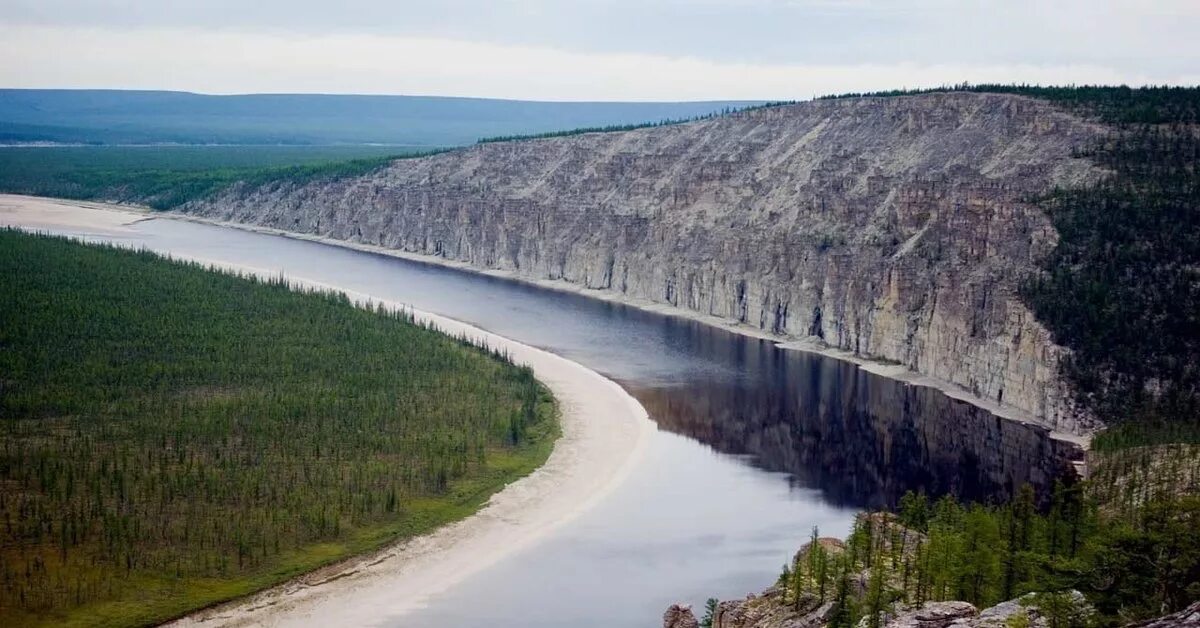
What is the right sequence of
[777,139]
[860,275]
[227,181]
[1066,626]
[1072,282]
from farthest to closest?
[227,181] → [777,139] → [860,275] → [1072,282] → [1066,626]

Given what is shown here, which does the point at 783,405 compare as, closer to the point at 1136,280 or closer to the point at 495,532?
the point at 1136,280

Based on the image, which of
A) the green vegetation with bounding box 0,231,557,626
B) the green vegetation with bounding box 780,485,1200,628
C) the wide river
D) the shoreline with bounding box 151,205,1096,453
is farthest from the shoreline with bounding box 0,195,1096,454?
the green vegetation with bounding box 0,231,557,626

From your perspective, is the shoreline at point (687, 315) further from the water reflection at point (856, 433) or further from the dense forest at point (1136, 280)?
the dense forest at point (1136, 280)

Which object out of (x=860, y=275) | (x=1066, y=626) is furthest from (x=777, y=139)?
(x=1066, y=626)

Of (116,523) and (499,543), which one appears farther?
Result: (499,543)

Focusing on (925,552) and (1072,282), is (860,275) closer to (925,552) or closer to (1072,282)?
(1072,282)
